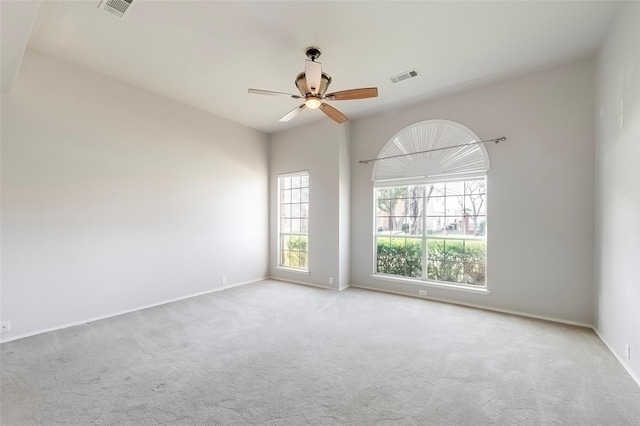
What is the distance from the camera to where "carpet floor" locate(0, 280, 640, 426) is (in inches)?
74.9

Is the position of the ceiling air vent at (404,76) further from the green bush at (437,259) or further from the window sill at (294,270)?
the window sill at (294,270)

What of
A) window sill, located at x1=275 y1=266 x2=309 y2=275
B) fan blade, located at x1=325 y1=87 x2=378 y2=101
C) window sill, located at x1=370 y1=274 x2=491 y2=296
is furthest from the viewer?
window sill, located at x1=275 y1=266 x2=309 y2=275

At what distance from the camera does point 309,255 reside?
5.51 m

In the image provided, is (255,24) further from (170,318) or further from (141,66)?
(170,318)

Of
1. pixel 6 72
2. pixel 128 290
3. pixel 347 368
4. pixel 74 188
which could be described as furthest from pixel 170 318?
pixel 6 72

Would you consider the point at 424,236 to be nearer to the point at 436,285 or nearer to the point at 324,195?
the point at 436,285

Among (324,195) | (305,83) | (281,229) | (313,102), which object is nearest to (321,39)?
(305,83)

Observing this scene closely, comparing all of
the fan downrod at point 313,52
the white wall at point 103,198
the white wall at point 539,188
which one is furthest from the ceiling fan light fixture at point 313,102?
the white wall at point 103,198

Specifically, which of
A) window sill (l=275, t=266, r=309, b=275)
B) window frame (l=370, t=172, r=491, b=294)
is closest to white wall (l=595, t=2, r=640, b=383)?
window frame (l=370, t=172, r=491, b=294)

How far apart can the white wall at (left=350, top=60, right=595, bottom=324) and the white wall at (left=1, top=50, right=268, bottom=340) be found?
11.1 feet

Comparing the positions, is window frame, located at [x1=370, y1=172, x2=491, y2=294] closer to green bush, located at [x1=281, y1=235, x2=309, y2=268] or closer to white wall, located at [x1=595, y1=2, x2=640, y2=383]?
white wall, located at [x1=595, y1=2, x2=640, y2=383]

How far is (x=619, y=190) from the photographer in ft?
8.63

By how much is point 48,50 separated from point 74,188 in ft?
5.18

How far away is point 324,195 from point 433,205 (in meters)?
1.94
